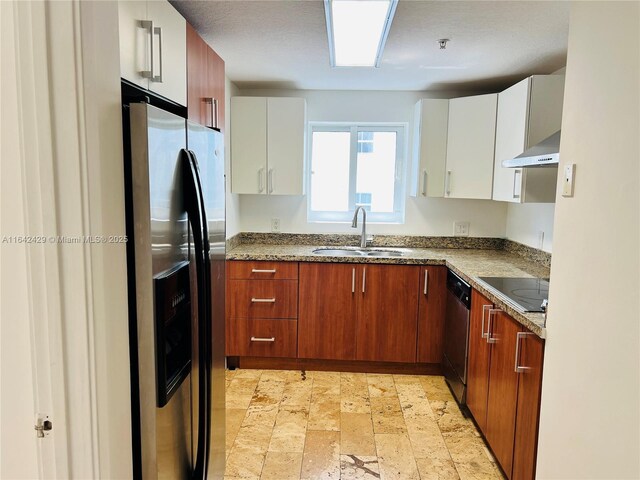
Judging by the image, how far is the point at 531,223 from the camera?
3172 mm

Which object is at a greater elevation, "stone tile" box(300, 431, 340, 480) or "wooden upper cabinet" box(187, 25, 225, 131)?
"wooden upper cabinet" box(187, 25, 225, 131)

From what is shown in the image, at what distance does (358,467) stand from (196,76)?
6.72 ft

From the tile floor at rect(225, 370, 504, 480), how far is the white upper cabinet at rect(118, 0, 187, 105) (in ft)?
5.73

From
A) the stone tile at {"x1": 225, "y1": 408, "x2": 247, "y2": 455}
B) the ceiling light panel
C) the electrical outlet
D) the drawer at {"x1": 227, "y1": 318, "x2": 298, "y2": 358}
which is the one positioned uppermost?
the ceiling light panel

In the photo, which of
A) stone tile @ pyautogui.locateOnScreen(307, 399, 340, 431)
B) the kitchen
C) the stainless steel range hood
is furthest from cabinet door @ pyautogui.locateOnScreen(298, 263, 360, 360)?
the kitchen

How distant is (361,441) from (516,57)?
2406 millimetres

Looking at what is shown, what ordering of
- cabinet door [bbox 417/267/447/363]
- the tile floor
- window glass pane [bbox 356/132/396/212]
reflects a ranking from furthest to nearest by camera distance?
window glass pane [bbox 356/132/396/212] < cabinet door [bbox 417/267/447/363] < the tile floor

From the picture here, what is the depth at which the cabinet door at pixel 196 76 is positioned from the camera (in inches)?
77.0

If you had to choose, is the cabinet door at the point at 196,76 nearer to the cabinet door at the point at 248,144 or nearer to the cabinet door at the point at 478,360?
the cabinet door at the point at 248,144

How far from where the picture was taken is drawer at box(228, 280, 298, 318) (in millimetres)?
3133

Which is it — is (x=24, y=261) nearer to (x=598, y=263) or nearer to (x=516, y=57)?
(x=598, y=263)

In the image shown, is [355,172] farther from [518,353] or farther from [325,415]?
[518,353]

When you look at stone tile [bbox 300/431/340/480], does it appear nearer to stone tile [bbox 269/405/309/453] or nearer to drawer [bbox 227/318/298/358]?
stone tile [bbox 269/405/309/453]

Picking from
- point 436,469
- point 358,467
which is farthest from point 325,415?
point 436,469
